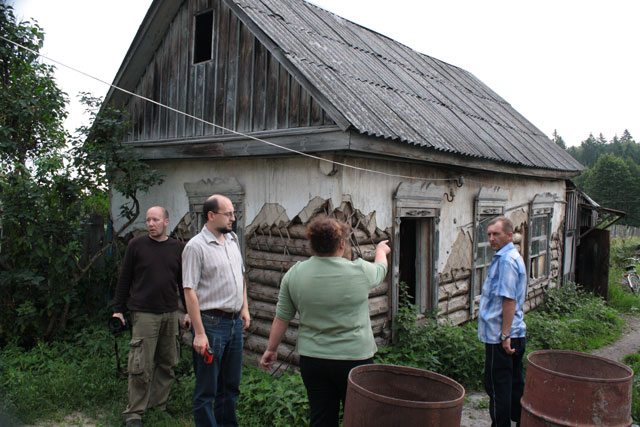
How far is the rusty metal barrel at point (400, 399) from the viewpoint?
8.26 ft

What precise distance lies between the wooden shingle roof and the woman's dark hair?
2.14 m

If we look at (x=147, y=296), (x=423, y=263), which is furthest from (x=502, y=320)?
(x=147, y=296)

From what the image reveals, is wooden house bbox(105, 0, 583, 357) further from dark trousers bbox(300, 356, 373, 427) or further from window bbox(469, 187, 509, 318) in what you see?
dark trousers bbox(300, 356, 373, 427)

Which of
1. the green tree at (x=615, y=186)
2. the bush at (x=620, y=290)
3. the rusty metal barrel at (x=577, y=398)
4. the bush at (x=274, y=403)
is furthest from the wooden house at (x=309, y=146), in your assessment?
the green tree at (x=615, y=186)

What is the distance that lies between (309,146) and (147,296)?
90.2 inches

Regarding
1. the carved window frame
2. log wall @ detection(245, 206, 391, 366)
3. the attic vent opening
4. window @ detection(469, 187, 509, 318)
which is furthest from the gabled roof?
the carved window frame

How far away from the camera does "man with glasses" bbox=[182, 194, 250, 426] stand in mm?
3740

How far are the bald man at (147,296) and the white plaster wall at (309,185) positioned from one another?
67.1 inches

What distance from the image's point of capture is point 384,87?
713 cm

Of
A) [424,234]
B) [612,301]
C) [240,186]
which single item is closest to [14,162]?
[240,186]

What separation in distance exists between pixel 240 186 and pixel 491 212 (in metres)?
4.43

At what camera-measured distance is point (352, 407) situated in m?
2.72

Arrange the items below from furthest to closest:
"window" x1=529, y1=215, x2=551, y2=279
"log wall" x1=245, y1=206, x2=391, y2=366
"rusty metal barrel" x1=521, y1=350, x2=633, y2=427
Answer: "window" x1=529, y1=215, x2=551, y2=279
"log wall" x1=245, y1=206, x2=391, y2=366
"rusty metal barrel" x1=521, y1=350, x2=633, y2=427

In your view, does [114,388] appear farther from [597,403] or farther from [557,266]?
[557,266]
